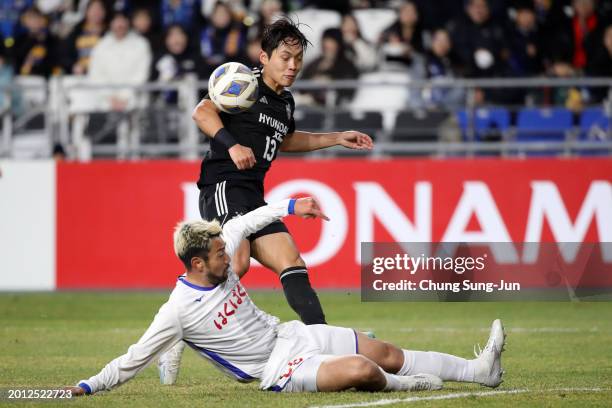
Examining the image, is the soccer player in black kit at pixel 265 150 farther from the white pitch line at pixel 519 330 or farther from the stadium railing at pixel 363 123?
the stadium railing at pixel 363 123

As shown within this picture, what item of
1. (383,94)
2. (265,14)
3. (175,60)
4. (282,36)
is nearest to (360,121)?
(383,94)

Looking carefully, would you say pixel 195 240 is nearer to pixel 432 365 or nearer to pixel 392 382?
pixel 392 382

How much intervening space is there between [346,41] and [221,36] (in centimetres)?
200

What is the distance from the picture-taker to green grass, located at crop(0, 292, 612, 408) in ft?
24.3

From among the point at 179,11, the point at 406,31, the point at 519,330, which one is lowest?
the point at 519,330

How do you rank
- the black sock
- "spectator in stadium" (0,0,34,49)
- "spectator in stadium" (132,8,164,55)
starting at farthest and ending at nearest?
"spectator in stadium" (0,0,34,49) < "spectator in stadium" (132,8,164,55) < the black sock

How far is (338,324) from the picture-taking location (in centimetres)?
1249

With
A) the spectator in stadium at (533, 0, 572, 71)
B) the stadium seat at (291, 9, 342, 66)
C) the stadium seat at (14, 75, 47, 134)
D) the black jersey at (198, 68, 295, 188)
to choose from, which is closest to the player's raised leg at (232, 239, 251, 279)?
the black jersey at (198, 68, 295, 188)

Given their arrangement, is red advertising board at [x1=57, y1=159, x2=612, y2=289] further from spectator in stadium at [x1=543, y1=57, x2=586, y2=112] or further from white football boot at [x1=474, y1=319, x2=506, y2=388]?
white football boot at [x1=474, y1=319, x2=506, y2=388]

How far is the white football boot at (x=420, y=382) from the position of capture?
24.1ft

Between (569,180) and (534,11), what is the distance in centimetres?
445

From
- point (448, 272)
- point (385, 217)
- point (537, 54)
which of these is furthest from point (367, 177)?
point (448, 272)

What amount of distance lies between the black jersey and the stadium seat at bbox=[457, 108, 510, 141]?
24.9 ft
